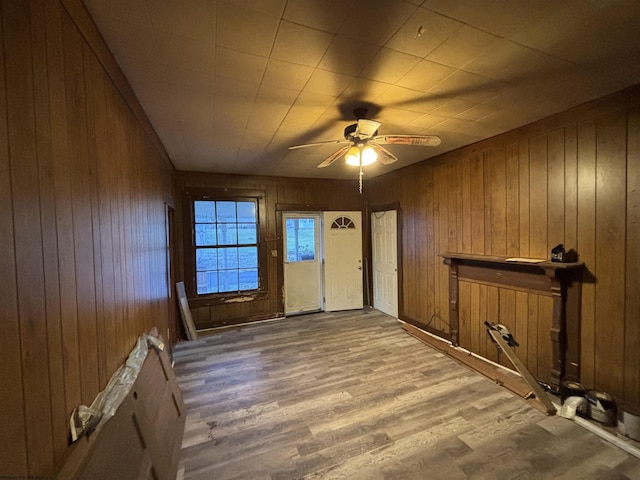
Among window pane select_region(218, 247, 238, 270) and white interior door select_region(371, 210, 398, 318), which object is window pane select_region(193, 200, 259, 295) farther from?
white interior door select_region(371, 210, 398, 318)

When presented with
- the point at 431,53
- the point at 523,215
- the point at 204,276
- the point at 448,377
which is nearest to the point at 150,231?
the point at 204,276

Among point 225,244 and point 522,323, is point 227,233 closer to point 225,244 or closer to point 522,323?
point 225,244

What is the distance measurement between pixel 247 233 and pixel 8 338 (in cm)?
405

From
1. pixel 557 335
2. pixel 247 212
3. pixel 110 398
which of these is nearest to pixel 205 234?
pixel 247 212

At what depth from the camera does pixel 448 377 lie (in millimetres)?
2801

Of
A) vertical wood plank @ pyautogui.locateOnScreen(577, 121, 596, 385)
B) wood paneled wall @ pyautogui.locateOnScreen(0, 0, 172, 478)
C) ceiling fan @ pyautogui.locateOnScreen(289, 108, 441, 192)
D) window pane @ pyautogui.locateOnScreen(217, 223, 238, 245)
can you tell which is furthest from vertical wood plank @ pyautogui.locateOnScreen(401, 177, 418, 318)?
wood paneled wall @ pyautogui.locateOnScreen(0, 0, 172, 478)

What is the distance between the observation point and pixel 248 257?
4.70 meters

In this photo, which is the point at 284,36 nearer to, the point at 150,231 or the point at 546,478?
the point at 150,231

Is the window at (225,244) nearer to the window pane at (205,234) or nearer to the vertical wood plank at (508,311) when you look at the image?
the window pane at (205,234)

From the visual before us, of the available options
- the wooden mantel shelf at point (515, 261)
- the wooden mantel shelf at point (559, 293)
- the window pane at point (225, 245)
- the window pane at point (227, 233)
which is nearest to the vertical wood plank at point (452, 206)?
the wooden mantel shelf at point (515, 261)

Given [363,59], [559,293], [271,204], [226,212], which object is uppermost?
[363,59]

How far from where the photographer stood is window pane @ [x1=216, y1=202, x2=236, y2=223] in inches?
178

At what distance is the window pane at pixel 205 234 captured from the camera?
4406mm

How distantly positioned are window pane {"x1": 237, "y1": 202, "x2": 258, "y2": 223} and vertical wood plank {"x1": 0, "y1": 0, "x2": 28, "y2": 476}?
13.1 feet
